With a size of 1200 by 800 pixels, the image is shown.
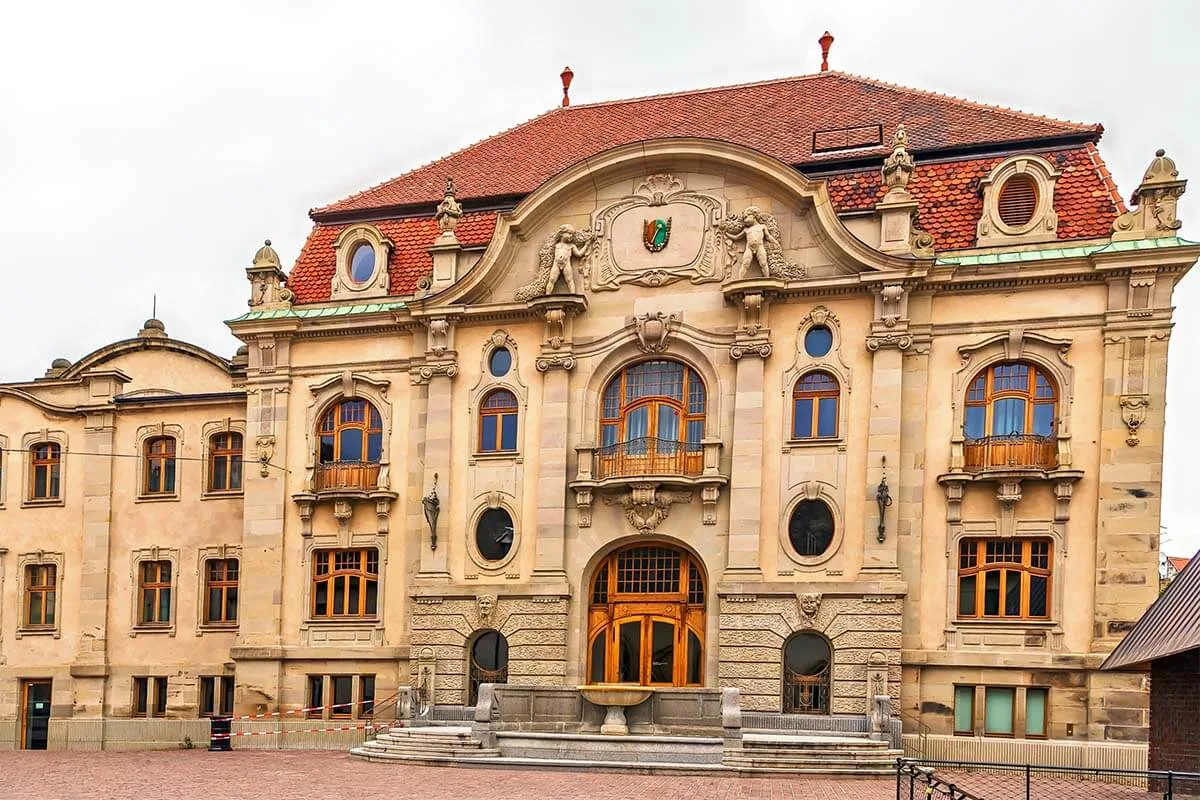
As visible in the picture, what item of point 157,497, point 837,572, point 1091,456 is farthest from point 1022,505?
point 157,497

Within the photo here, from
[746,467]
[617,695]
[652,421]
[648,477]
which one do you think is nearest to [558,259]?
[652,421]

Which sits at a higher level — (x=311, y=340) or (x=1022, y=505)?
(x=311, y=340)

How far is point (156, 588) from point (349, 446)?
6.94m

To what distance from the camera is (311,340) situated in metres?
33.5

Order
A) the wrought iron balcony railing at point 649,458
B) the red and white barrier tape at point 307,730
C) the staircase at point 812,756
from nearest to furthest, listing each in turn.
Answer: the staircase at point 812,756 < the wrought iron balcony railing at point 649,458 < the red and white barrier tape at point 307,730

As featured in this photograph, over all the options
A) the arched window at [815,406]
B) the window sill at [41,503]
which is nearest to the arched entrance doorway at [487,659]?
the arched window at [815,406]

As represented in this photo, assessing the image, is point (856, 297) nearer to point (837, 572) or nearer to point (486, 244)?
point (837, 572)

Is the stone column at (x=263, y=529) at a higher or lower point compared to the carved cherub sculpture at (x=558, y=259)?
lower

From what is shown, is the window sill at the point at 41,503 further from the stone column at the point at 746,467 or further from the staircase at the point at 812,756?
the staircase at the point at 812,756

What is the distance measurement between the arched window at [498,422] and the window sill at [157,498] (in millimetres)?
9210

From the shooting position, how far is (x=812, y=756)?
79.9 ft

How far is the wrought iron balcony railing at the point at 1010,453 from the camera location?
27453mm

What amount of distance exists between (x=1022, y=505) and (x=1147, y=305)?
4.83m

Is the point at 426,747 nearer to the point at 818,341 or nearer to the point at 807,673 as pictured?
the point at 807,673
